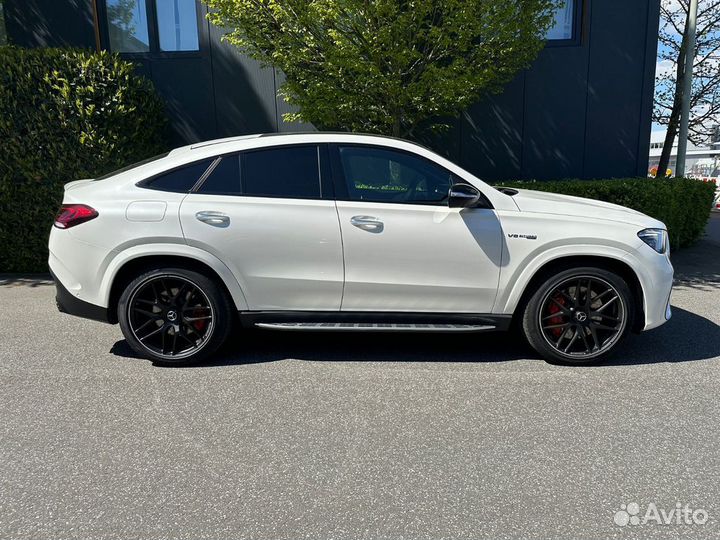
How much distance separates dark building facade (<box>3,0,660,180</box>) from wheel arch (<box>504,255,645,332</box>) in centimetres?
554

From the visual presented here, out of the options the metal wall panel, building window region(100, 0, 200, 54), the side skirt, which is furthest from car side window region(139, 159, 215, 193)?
the metal wall panel

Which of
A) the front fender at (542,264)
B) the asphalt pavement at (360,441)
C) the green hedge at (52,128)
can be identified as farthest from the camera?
the green hedge at (52,128)

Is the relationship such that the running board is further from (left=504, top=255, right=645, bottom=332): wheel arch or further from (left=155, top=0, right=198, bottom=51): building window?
(left=155, top=0, right=198, bottom=51): building window

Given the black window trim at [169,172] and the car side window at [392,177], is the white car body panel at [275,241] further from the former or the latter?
the car side window at [392,177]

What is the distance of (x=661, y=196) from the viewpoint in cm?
745

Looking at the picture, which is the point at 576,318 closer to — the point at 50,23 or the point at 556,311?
the point at 556,311

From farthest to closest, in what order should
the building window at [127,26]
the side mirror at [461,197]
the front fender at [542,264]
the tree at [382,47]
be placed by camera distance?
the building window at [127,26] < the tree at [382,47] < the front fender at [542,264] < the side mirror at [461,197]

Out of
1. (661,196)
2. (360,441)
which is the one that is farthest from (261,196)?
(661,196)

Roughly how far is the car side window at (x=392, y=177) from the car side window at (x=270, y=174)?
26 centimetres

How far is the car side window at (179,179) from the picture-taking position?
3898 mm

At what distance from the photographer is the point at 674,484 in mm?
2523

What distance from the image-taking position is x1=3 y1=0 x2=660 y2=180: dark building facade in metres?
8.78

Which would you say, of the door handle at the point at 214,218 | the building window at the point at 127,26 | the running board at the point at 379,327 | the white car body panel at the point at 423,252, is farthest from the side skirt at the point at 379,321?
the building window at the point at 127,26

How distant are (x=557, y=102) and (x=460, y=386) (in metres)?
7.14
